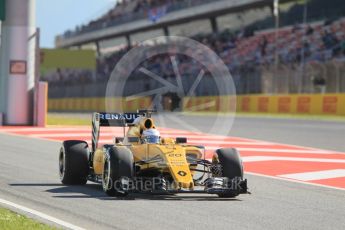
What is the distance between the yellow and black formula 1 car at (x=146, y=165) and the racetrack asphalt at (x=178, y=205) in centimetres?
14

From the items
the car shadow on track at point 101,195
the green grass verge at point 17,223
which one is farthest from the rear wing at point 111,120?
the green grass verge at point 17,223

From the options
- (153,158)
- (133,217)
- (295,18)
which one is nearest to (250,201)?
(153,158)

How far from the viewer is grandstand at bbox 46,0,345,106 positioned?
35438 mm

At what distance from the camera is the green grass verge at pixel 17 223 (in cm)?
630

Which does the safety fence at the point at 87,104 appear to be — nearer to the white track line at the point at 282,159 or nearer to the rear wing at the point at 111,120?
the white track line at the point at 282,159

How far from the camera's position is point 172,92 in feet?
29.6

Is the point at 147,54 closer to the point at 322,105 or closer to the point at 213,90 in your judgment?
the point at 322,105

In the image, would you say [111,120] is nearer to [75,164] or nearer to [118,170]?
[75,164]

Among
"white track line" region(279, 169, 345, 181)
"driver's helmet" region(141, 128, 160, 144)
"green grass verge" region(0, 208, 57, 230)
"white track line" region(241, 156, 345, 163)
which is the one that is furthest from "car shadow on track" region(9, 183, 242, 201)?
"white track line" region(241, 156, 345, 163)

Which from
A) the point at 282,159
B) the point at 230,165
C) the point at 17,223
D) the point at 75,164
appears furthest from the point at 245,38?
the point at 17,223

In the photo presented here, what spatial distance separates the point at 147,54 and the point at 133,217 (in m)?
2.90

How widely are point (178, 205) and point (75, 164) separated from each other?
2090 millimetres

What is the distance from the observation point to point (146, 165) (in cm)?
866

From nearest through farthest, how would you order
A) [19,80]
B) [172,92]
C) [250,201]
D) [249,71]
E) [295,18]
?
1. [250,201]
2. [172,92]
3. [19,80]
4. [249,71]
5. [295,18]
